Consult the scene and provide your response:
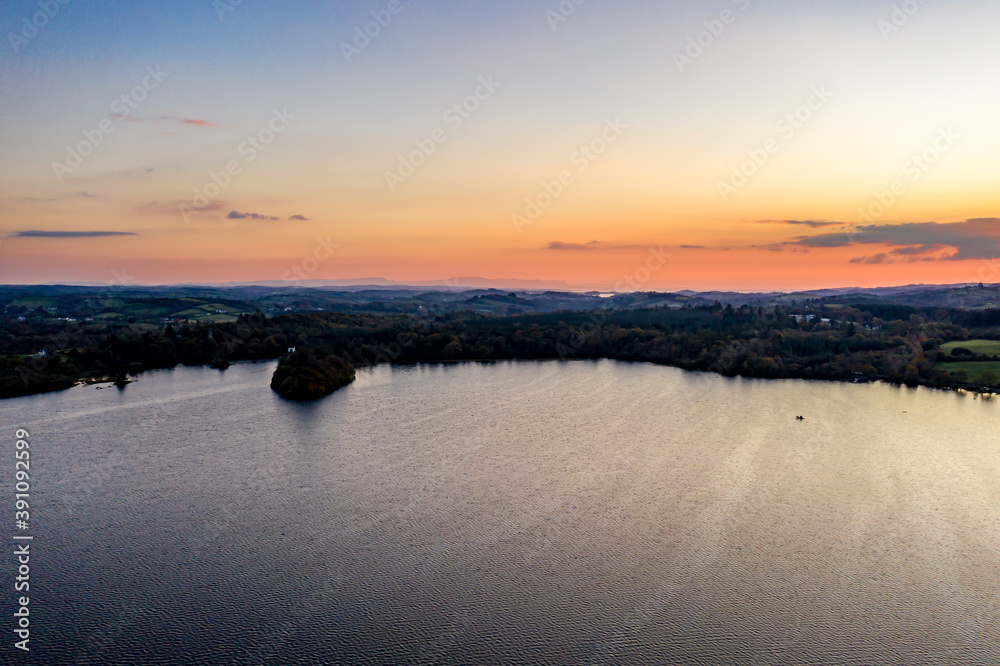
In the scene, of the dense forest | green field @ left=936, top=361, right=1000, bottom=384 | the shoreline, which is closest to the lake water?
the shoreline

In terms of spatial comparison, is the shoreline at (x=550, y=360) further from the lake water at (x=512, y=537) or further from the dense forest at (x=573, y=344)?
the lake water at (x=512, y=537)

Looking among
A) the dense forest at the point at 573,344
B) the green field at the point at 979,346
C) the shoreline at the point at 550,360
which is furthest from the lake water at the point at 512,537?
the green field at the point at 979,346

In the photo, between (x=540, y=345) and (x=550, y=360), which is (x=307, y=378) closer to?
(x=550, y=360)

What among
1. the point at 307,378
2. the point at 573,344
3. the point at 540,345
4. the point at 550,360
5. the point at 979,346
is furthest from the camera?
the point at 573,344

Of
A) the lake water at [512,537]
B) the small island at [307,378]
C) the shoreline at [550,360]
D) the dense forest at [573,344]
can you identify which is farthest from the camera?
the dense forest at [573,344]

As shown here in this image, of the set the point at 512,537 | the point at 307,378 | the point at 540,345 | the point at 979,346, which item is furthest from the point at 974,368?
the point at 307,378

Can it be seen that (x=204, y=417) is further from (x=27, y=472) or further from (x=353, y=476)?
(x=353, y=476)
